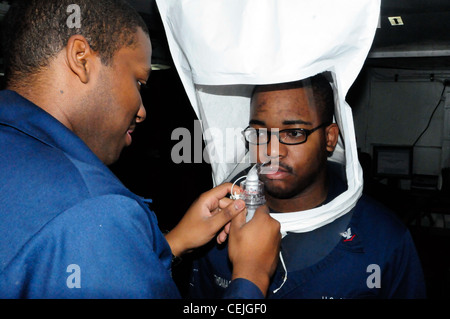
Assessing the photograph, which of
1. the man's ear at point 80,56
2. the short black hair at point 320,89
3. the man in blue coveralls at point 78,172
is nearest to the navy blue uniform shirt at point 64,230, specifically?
the man in blue coveralls at point 78,172

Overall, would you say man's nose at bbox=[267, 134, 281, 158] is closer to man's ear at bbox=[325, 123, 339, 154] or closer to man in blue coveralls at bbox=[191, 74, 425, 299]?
man in blue coveralls at bbox=[191, 74, 425, 299]

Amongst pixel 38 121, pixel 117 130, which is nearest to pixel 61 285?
pixel 38 121

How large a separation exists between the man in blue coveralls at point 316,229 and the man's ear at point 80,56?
727mm

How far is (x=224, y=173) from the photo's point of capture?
5.23 feet

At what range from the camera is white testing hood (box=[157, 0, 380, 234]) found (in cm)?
101

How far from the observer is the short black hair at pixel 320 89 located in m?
1.38

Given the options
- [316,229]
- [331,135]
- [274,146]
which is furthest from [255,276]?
[331,135]

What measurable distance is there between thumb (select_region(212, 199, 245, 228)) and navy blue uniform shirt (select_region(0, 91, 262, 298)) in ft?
1.47

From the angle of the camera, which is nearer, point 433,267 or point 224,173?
point 224,173

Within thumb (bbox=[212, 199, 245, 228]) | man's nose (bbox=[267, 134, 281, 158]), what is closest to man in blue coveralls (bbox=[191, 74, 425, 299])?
man's nose (bbox=[267, 134, 281, 158])

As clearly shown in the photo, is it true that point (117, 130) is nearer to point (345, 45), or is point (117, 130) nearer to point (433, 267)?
point (345, 45)

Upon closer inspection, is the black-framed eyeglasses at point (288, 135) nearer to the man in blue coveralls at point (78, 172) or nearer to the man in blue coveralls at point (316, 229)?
the man in blue coveralls at point (316, 229)
